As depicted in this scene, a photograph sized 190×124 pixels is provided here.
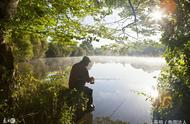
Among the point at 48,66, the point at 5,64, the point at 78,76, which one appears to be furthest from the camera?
the point at 48,66

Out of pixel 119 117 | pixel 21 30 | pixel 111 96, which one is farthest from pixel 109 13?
pixel 111 96

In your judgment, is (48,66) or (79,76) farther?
(48,66)

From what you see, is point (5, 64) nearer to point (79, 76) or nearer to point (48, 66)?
point (79, 76)

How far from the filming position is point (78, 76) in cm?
1047

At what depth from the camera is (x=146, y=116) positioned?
16.5 meters

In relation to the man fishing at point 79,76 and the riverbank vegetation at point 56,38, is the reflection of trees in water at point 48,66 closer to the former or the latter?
the man fishing at point 79,76

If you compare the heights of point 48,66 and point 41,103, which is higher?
point 41,103

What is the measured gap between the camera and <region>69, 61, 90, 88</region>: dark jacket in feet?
34.4

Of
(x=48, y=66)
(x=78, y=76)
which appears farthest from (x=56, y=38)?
(x=48, y=66)

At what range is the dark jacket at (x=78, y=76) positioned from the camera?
34.4 ft

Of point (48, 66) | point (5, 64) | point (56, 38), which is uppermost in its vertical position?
point (56, 38)

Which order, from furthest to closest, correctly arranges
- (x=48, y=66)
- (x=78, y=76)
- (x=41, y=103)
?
(x=48, y=66) → (x=78, y=76) → (x=41, y=103)

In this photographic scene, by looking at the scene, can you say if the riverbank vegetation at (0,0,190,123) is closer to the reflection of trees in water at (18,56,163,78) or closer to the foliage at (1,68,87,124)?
the foliage at (1,68,87,124)

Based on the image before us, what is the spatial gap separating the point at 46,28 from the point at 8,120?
319 centimetres
